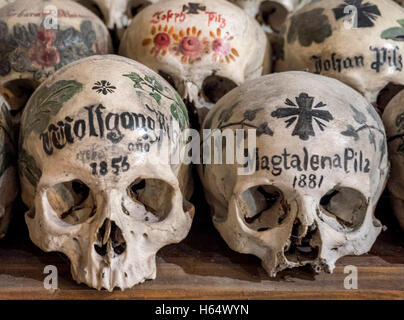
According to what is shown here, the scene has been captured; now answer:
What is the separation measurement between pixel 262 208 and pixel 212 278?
0.15 m

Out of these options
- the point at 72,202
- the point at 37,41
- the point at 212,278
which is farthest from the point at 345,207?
the point at 37,41

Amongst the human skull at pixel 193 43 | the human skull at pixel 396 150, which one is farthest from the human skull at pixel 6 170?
the human skull at pixel 396 150

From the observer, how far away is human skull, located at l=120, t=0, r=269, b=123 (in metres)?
1.03

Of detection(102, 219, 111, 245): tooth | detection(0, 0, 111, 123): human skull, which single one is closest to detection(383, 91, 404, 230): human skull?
detection(102, 219, 111, 245): tooth

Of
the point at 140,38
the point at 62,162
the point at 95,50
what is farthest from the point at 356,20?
the point at 62,162

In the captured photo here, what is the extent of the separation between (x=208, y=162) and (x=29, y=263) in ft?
1.16

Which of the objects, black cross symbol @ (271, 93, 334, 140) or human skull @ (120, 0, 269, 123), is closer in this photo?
black cross symbol @ (271, 93, 334, 140)

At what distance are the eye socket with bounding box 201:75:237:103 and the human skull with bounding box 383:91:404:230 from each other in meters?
0.35

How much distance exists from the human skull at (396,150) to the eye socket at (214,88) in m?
0.35

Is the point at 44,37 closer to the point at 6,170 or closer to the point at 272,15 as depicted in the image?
the point at 6,170

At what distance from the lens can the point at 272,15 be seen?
53.8 inches

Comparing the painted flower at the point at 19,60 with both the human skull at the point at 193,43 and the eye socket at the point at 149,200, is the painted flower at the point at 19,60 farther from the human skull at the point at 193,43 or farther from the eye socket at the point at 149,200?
the eye socket at the point at 149,200

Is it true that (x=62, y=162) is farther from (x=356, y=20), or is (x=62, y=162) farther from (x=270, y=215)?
(x=356, y=20)

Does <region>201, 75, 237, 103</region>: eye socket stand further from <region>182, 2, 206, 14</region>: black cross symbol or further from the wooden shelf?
the wooden shelf
